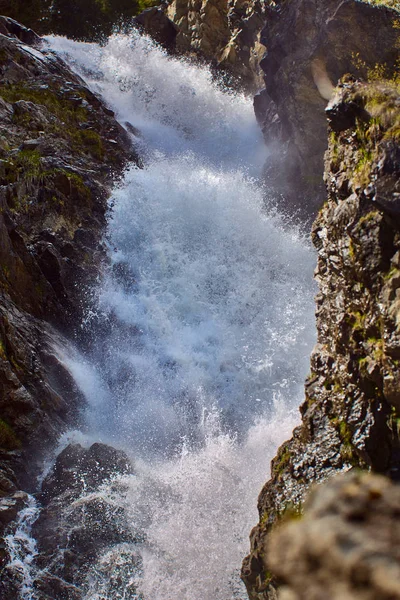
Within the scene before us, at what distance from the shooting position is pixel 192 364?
1261 cm

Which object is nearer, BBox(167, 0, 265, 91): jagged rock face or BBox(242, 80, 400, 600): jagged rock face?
BBox(242, 80, 400, 600): jagged rock face

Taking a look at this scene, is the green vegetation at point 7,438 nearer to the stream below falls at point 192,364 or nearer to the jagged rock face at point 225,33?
the stream below falls at point 192,364

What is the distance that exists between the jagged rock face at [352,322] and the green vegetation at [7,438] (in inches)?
191

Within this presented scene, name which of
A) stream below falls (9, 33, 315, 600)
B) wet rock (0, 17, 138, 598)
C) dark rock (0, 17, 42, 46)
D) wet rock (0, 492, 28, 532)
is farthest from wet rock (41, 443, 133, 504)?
dark rock (0, 17, 42, 46)

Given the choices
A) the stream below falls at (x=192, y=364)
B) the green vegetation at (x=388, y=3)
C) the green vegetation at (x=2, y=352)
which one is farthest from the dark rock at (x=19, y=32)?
the green vegetation at (x=2, y=352)

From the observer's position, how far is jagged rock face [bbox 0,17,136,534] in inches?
381

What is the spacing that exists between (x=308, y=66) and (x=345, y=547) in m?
18.3

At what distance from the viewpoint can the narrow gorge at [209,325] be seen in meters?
5.79

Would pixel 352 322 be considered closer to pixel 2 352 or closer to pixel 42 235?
pixel 2 352

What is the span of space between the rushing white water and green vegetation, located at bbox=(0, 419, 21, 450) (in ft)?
6.95

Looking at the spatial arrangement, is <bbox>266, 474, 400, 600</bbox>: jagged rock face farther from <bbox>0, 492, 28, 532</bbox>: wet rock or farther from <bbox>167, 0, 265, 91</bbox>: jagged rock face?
<bbox>167, 0, 265, 91</bbox>: jagged rock face

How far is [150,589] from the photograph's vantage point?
7.71 meters

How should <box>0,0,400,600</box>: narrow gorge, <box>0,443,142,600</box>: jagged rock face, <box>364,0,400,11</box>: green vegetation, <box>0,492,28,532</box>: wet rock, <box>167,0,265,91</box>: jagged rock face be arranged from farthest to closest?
<box>167,0,265,91</box>: jagged rock face, <box>364,0,400,11</box>: green vegetation, <box>0,492,28,532</box>: wet rock, <box>0,443,142,600</box>: jagged rock face, <box>0,0,400,600</box>: narrow gorge

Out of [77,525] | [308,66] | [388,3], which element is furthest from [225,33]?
[77,525]
